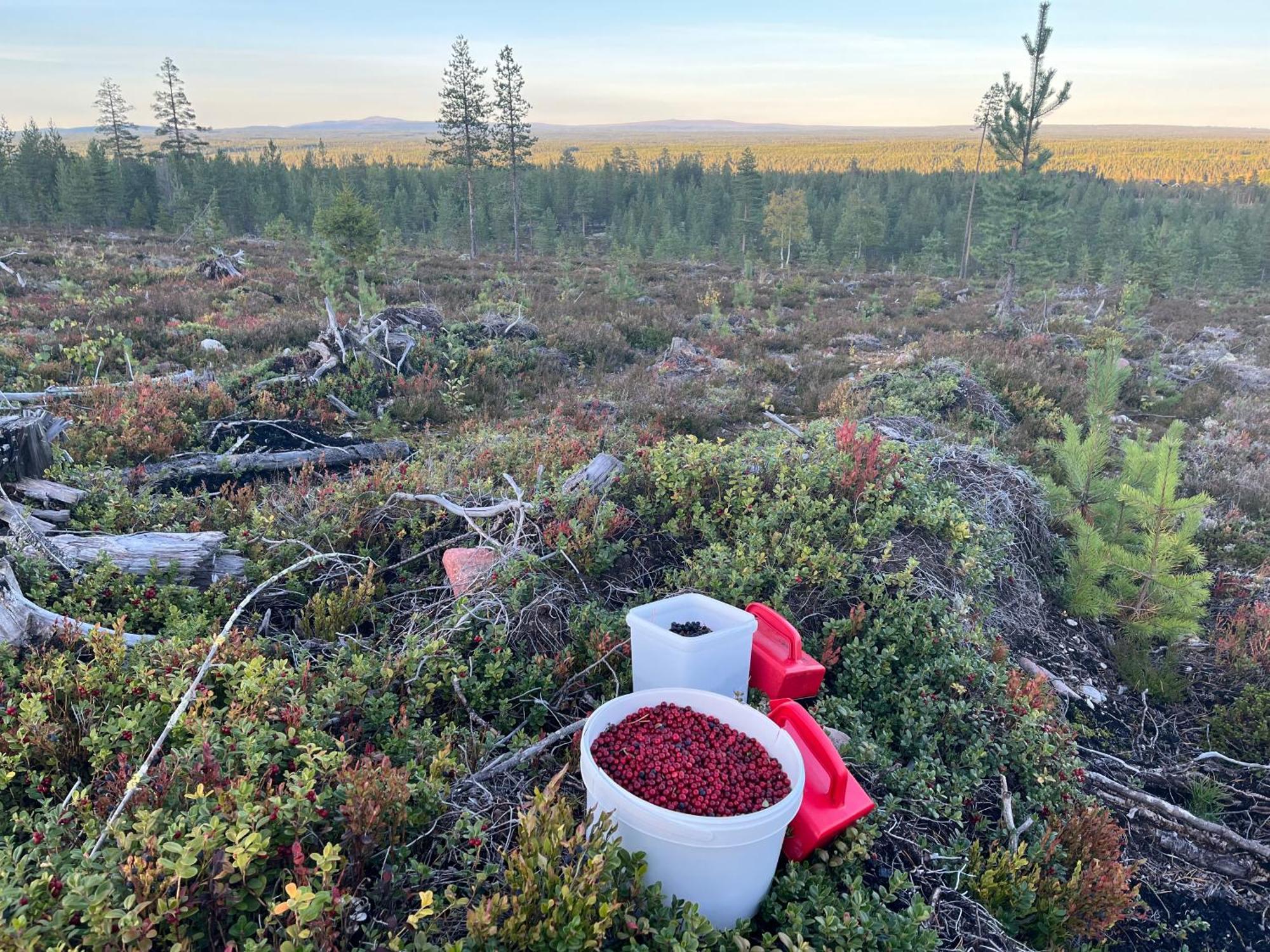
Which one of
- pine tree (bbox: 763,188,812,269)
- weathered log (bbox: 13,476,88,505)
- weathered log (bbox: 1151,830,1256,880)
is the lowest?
weathered log (bbox: 1151,830,1256,880)

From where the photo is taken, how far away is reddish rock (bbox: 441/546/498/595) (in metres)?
3.81

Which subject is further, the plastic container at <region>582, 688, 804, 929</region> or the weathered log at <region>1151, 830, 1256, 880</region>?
the weathered log at <region>1151, 830, 1256, 880</region>

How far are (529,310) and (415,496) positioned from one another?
1376cm

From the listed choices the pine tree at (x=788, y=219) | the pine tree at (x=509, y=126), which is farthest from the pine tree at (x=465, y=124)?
the pine tree at (x=788, y=219)

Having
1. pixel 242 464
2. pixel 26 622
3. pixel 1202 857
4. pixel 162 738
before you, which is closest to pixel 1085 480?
pixel 1202 857

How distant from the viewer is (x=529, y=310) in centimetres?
1753

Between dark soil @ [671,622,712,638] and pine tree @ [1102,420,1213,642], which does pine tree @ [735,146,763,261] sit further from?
dark soil @ [671,622,712,638]

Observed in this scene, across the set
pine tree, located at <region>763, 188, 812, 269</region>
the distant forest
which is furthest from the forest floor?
pine tree, located at <region>763, 188, 812, 269</region>

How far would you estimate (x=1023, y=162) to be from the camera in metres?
21.9

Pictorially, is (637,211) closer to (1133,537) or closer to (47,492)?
(1133,537)

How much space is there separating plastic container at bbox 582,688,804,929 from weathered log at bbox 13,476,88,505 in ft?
14.0

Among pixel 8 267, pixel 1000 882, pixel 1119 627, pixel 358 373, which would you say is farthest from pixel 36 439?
pixel 8 267

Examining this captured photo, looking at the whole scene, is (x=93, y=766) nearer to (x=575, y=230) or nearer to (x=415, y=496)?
(x=415, y=496)

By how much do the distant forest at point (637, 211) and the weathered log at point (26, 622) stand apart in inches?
Answer: 1096
